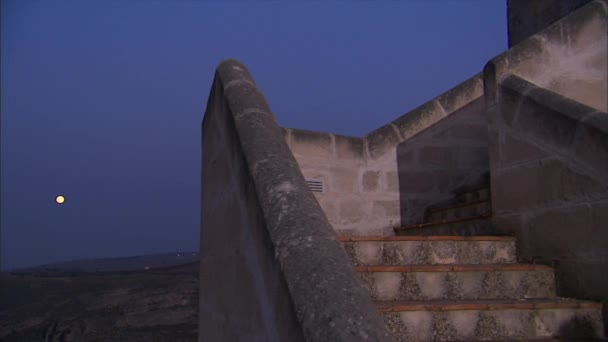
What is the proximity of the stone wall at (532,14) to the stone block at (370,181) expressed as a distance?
2958mm

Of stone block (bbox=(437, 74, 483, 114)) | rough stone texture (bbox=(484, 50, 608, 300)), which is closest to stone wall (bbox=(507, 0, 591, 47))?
stone block (bbox=(437, 74, 483, 114))

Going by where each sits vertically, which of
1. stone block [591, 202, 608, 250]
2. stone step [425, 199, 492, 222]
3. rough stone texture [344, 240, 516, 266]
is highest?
stone step [425, 199, 492, 222]

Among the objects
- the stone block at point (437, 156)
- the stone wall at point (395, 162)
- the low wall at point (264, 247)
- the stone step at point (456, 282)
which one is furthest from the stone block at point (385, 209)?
the stone step at point (456, 282)

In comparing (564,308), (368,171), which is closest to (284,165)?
(564,308)

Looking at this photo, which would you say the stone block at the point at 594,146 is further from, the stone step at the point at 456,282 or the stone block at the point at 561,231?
the stone step at the point at 456,282

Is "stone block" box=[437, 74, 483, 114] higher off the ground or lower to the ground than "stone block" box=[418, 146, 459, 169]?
higher

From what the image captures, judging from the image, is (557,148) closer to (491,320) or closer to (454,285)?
(454,285)

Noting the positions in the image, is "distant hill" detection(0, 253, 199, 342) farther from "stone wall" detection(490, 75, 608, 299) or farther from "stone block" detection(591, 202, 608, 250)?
"stone block" detection(591, 202, 608, 250)

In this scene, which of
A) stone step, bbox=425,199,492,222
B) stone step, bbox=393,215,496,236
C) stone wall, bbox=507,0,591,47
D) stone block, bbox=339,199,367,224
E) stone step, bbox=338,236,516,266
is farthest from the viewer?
stone wall, bbox=507,0,591,47

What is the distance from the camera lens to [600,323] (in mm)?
2586

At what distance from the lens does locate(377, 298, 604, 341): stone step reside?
7.95 ft

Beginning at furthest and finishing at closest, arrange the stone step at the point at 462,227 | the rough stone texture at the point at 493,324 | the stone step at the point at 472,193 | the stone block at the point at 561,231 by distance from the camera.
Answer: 1. the stone step at the point at 472,193
2. the stone step at the point at 462,227
3. the stone block at the point at 561,231
4. the rough stone texture at the point at 493,324

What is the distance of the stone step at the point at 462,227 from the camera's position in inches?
142

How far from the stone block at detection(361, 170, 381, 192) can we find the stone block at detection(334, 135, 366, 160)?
0.17m
